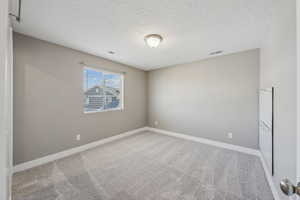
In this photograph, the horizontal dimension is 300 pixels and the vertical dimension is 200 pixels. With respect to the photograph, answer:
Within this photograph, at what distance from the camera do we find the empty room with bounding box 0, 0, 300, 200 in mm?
1469

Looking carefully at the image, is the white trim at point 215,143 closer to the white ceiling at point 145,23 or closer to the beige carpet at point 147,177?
the beige carpet at point 147,177

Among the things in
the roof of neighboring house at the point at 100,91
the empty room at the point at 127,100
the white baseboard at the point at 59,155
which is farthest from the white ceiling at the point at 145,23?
the white baseboard at the point at 59,155

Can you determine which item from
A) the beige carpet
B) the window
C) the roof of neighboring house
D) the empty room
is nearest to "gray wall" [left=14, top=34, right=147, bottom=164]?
the empty room

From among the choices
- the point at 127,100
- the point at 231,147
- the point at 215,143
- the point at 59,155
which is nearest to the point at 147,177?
the point at 59,155

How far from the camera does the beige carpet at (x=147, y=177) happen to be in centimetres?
162

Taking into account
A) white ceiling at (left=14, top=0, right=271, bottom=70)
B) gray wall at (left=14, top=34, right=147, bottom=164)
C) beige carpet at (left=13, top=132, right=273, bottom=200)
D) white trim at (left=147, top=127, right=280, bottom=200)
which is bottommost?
beige carpet at (left=13, top=132, right=273, bottom=200)

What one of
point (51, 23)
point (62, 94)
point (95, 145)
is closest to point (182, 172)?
point (95, 145)

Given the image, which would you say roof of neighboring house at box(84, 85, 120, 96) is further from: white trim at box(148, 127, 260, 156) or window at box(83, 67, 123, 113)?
white trim at box(148, 127, 260, 156)

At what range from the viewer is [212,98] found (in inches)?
130

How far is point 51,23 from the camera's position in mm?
1849

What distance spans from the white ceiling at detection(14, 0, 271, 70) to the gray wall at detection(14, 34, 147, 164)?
29cm

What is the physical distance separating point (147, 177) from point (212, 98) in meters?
2.56

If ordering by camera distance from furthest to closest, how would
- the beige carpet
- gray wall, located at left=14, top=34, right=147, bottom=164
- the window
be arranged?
the window < gray wall, located at left=14, top=34, right=147, bottom=164 < the beige carpet

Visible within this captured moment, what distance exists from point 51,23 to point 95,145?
2.66 m
